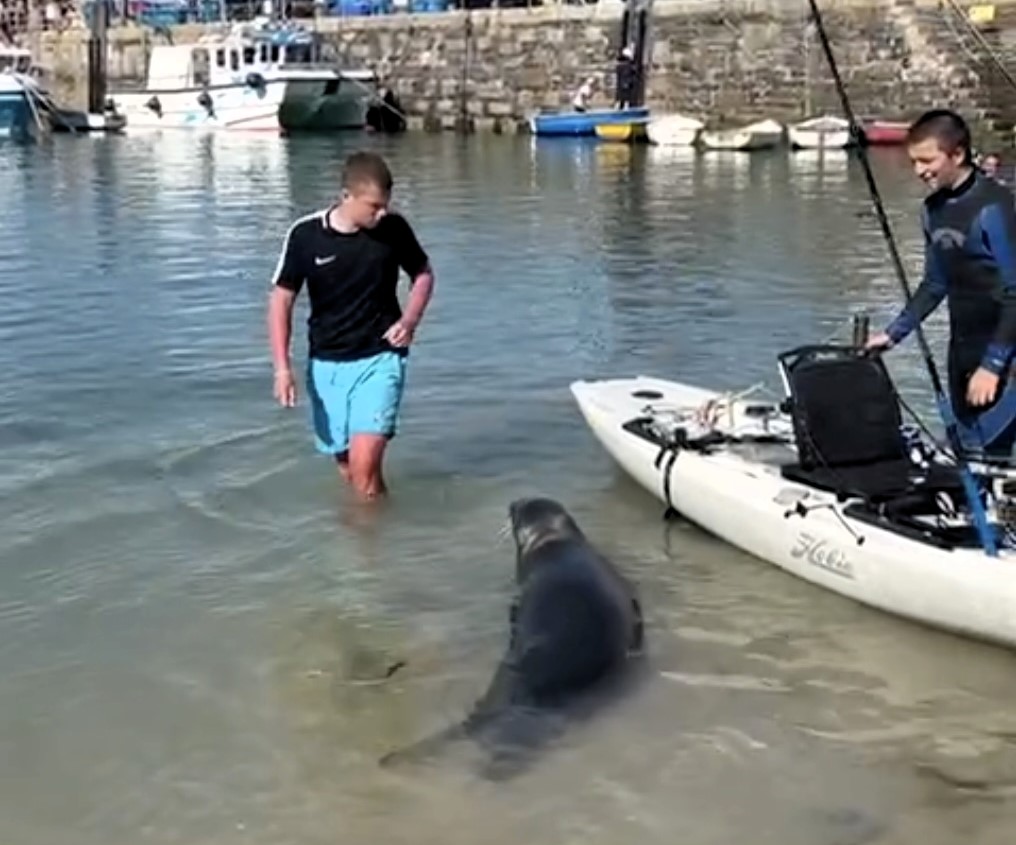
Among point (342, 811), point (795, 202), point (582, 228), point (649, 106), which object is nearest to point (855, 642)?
point (342, 811)

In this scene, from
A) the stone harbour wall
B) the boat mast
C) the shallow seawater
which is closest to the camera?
the shallow seawater

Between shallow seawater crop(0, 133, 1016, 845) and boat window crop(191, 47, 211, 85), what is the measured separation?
107 feet

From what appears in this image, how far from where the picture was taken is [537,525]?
795cm

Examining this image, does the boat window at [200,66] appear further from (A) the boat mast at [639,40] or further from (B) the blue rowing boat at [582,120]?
(A) the boat mast at [639,40]

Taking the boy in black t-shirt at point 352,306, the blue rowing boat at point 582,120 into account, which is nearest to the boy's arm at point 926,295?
the boy in black t-shirt at point 352,306

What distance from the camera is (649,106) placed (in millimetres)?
42844

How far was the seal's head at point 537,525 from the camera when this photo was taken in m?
7.77

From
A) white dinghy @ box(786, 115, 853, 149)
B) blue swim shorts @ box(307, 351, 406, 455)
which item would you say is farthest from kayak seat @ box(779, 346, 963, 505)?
white dinghy @ box(786, 115, 853, 149)

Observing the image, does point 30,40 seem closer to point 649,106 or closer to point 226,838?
point 649,106

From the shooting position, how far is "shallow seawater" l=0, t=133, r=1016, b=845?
18.8ft

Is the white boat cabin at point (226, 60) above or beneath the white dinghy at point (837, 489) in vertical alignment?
above

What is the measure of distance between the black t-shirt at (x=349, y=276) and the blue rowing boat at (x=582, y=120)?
3292 centimetres

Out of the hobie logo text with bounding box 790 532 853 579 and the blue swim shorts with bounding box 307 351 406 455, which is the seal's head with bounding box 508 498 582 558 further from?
the hobie logo text with bounding box 790 532 853 579

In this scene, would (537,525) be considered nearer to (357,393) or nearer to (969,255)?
(357,393)
